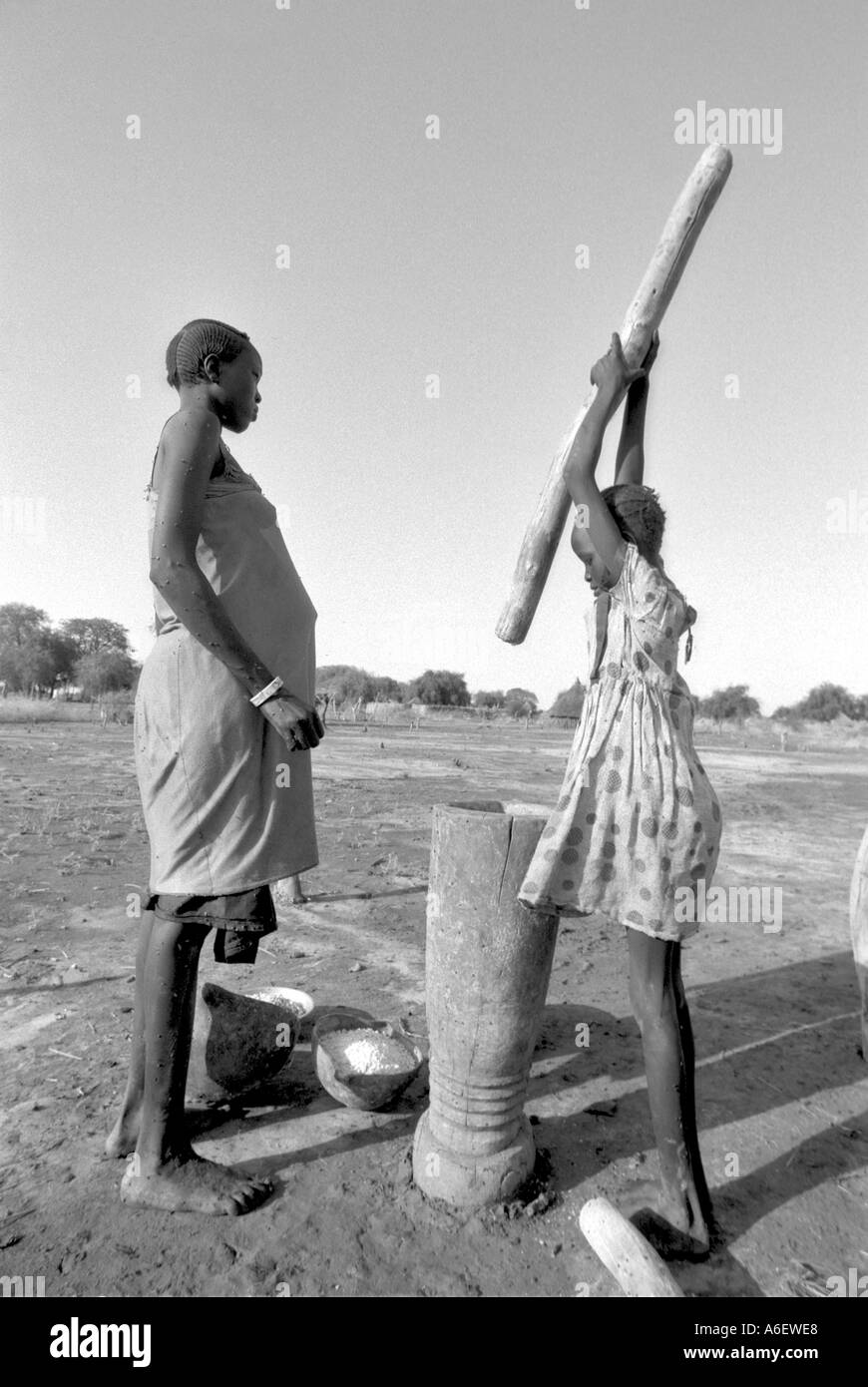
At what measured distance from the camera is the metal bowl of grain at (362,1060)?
247cm

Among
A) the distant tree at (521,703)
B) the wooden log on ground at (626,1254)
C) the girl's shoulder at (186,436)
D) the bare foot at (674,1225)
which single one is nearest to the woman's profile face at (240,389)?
the girl's shoulder at (186,436)

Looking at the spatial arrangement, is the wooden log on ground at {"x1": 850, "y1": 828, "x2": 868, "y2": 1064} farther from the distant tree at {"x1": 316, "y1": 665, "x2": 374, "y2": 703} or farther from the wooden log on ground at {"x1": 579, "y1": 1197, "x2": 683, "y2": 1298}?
the distant tree at {"x1": 316, "y1": 665, "x2": 374, "y2": 703}

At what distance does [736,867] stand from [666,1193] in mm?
5453

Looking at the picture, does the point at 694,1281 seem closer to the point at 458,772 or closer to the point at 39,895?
the point at 39,895

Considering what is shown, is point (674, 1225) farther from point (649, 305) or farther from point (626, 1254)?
point (649, 305)

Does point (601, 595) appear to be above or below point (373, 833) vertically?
above

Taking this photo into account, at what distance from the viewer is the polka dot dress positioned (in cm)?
195

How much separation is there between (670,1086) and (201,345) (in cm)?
241

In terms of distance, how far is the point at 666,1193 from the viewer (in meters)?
2.00

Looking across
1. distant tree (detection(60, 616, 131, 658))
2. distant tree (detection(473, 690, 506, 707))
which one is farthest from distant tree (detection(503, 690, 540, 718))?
distant tree (detection(60, 616, 131, 658))

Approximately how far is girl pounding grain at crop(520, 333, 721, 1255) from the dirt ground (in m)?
0.33

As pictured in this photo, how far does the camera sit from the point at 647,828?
1957 millimetres

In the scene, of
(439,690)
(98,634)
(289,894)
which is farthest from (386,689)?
(289,894)
